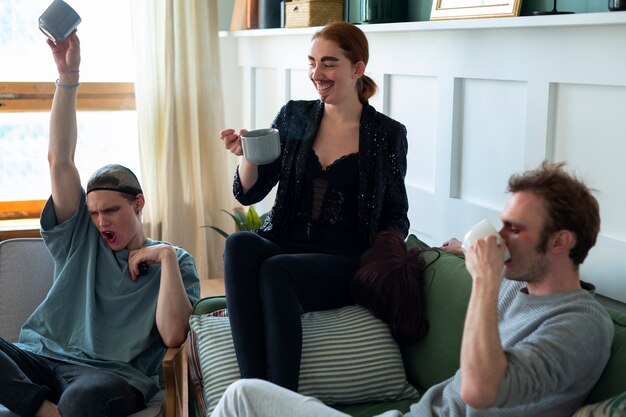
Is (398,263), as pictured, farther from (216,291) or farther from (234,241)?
(216,291)

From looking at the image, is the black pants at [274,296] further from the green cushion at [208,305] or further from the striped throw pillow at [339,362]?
the green cushion at [208,305]

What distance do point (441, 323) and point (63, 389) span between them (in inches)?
41.5

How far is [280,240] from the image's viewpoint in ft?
8.80

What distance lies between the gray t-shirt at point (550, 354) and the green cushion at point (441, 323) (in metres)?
0.35

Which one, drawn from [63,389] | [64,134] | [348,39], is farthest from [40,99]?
[63,389]

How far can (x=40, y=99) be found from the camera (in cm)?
448

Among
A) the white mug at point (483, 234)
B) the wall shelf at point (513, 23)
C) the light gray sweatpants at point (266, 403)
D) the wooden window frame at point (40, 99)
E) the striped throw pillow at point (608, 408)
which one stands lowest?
the light gray sweatpants at point (266, 403)

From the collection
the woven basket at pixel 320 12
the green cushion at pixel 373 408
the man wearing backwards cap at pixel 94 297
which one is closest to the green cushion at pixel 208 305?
the man wearing backwards cap at pixel 94 297

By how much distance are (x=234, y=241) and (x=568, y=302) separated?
102 centimetres

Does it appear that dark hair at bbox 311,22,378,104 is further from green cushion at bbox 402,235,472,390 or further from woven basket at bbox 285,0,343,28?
woven basket at bbox 285,0,343,28

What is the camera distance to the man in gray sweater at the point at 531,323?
1625mm

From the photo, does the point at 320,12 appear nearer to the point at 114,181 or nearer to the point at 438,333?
the point at 114,181

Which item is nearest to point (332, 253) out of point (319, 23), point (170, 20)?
point (319, 23)

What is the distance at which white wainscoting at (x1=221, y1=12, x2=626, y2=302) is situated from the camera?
2207 mm
